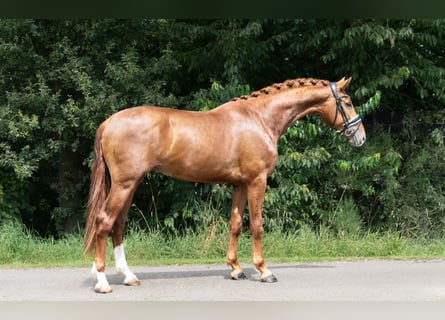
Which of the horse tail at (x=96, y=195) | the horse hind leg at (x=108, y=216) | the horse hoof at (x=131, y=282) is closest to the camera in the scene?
the horse hind leg at (x=108, y=216)

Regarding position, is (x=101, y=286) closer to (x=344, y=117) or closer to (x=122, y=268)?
(x=122, y=268)

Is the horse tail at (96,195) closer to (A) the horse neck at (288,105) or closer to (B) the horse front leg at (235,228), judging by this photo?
(B) the horse front leg at (235,228)

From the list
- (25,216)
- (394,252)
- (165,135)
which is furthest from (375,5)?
(25,216)

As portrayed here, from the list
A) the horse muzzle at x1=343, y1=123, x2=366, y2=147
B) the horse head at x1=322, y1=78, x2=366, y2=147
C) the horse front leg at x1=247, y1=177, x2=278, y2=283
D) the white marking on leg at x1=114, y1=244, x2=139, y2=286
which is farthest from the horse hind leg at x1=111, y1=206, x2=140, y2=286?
the horse muzzle at x1=343, y1=123, x2=366, y2=147

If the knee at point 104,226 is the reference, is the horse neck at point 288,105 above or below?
above

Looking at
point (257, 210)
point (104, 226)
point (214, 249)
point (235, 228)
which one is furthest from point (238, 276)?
point (214, 249)

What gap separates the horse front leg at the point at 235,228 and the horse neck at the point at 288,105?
78 cm

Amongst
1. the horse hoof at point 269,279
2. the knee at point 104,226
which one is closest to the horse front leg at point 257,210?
the horse hoof at point 269,279

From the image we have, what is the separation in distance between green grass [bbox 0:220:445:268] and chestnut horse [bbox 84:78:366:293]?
6.33 feet

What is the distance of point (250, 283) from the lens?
6340mm

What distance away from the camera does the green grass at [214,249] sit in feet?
27.1

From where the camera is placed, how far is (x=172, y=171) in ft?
20.6

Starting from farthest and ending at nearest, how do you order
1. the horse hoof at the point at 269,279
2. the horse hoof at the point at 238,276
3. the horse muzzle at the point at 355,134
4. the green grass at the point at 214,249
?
the green grass at the point at 214,249, the horse muzzle at the point at 355,134, the horse hoof at the point at 238,276, the horse hoof at the point at 269,279

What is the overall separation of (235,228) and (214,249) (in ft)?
6.68
